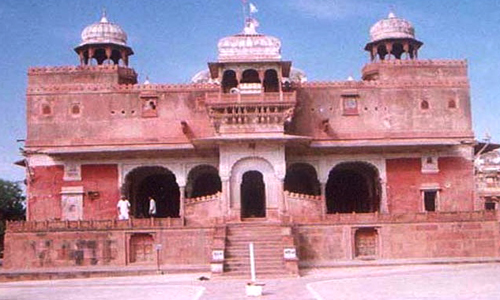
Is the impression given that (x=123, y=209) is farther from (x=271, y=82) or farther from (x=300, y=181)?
(x=300, y=181)

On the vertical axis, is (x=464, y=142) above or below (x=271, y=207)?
above

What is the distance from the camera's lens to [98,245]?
23.6m

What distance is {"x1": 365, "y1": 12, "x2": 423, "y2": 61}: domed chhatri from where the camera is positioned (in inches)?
1193

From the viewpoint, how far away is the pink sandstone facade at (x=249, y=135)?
85.8ft

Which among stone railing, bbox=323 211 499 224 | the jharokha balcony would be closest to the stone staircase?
stone railing, bbox=323 211 499 224

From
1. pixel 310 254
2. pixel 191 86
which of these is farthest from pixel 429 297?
pixel 191 86

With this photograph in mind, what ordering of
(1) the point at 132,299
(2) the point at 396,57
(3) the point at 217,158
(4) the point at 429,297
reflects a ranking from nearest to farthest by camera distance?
1. (4) the point at 429,297
2. (1) the point at 132,299
3. (3) the point at 217,158
4. (2) the point at 396,57

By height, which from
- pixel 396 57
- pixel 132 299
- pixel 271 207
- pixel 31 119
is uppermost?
pixel 396 57

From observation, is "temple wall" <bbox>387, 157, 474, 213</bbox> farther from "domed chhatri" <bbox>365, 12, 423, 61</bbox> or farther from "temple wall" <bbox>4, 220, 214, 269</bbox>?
"temple wall" <bbox>4, 220, 214, 269</bbox>

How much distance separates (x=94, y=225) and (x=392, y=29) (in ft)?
48.5

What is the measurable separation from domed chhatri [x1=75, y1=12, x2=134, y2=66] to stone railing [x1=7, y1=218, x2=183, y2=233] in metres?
8.59

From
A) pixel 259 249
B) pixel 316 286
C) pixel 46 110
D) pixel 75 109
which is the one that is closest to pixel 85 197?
pixel 75 109

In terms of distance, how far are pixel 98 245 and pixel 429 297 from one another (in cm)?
1314

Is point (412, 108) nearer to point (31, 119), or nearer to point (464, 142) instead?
point (464, 142)
